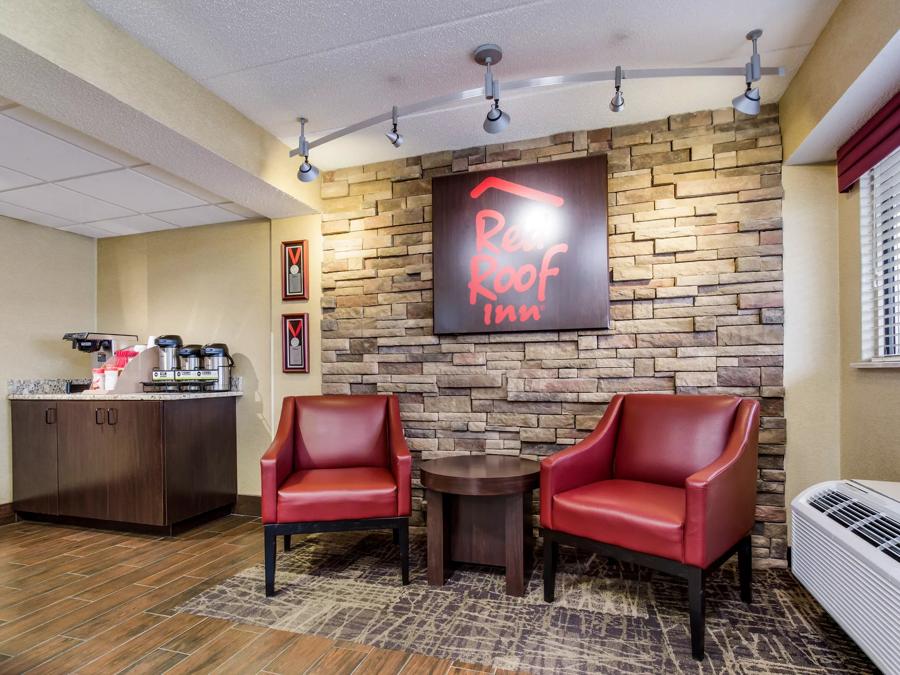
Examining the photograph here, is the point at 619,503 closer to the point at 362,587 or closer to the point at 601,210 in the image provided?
the point at 362,587

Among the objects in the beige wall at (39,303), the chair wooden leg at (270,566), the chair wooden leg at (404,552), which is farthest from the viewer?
the beige wall at (39,303)

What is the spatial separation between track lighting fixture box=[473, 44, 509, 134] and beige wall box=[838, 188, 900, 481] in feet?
5.95

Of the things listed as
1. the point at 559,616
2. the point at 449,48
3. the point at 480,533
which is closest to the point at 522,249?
the point at 449,48

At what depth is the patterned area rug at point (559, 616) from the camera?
200 cm

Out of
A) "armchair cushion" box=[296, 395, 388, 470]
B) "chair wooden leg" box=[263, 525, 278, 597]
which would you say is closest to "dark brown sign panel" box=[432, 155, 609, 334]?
"armchair cushion" box=[296, 395, 388, 470]

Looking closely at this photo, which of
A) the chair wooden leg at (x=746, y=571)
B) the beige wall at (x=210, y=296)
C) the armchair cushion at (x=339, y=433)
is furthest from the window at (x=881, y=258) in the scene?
the beige wall at (x=210, y=296)

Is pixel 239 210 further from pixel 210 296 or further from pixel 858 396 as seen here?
pixel 858 396

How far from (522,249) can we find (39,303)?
3994 mm

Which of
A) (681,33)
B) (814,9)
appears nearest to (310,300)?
(681,33)

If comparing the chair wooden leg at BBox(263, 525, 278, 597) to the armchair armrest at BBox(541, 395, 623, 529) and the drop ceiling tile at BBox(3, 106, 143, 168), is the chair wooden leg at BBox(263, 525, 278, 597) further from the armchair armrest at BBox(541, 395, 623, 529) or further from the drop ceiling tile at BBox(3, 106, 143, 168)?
the drop ceiling tile at BBox(3, 106, 143, 168)

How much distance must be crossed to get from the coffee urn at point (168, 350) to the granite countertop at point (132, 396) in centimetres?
34

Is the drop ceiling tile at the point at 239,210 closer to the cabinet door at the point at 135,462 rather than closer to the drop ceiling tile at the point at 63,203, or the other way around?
the drop ceiling tile at the point at 63,203

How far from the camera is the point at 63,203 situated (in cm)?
386

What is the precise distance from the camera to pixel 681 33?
234 centimetres
